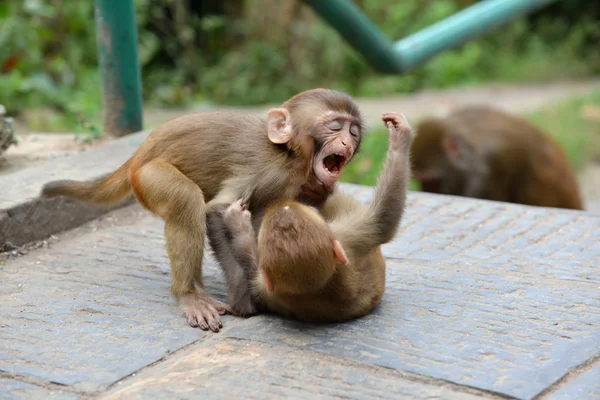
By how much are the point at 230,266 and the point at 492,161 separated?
5.16m

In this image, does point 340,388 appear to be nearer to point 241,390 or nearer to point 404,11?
point 241,390

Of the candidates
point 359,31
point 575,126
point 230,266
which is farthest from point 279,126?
point 575,126

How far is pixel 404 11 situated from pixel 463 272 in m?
10.8

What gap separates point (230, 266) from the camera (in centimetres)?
423

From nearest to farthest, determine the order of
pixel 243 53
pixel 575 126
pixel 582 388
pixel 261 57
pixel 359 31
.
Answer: pixel 582 388 → pixel 359 31 → pixel 575 126 → pixel 261 57 → pixel 243 53

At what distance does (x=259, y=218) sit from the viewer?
4.32 metres

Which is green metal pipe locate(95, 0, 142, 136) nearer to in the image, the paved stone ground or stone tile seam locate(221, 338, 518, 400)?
the paved stone ground

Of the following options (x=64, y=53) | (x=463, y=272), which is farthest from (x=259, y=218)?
(x=64, y=53)

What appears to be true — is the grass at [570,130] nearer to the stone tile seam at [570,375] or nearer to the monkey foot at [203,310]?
the monkey foot at [203,310]

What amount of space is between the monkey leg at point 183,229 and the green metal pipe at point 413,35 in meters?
1.86

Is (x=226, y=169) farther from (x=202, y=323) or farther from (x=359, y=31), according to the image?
(x=359, y=31)

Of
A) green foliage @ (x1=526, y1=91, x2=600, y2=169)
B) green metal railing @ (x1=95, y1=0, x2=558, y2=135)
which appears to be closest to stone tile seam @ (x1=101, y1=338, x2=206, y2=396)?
green metal railing @ (x1=95, y1=0, x2=558, y2=135)

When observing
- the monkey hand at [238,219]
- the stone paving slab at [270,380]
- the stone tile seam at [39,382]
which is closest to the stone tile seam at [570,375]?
the stone paving slab at [270,380]

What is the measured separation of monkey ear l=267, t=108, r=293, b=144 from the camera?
4.36 metres
